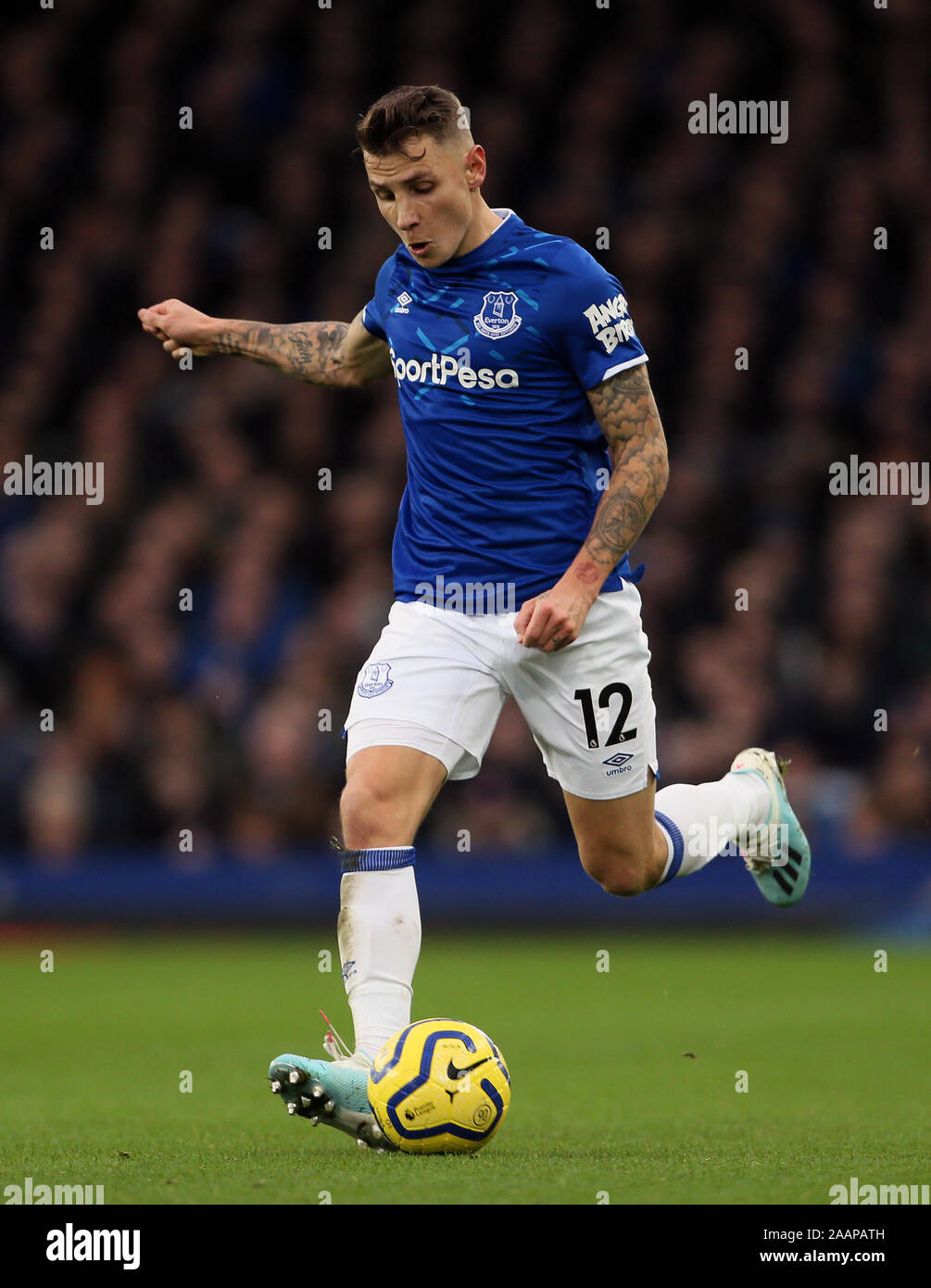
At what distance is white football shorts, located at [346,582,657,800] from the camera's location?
5.34 m

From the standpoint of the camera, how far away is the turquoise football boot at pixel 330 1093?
4898 millimetres

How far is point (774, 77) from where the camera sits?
1680cm

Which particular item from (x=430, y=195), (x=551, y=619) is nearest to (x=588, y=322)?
(x=430, y=195)

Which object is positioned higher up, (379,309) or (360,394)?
(360,394)

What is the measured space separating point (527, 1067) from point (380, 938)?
7.83 ft

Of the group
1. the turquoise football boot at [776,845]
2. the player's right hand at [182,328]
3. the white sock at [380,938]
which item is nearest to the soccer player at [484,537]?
the white sock at [380,938]

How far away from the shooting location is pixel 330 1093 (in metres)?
4.95

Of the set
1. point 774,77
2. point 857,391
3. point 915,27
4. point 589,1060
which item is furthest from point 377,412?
point 589,1060

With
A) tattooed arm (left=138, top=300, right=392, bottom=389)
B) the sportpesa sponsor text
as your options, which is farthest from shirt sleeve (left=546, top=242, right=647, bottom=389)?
tattooed arm (left=138, top=300, right=392, bottom=389)

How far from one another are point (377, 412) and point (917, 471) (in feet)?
13.4

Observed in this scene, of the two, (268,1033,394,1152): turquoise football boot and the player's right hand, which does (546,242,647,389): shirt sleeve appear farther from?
(268,1033,394,1152): turquoise football boot

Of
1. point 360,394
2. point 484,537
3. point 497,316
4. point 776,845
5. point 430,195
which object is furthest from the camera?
point 360,394

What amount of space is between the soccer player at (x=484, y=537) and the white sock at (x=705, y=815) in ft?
1.00

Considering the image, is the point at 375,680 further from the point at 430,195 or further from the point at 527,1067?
the point at 527,1067
